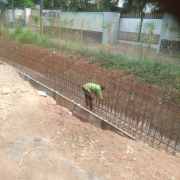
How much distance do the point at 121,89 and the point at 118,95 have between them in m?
0.20

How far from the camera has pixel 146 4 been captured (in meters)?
2.67

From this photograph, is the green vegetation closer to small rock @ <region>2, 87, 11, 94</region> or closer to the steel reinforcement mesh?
the steel reinforcement mesh

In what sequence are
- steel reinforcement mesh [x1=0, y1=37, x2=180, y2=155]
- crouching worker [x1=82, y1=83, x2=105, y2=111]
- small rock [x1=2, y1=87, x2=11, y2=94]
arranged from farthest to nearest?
1. crouching worker [x1=82, y1=83, x2=105, y2=111]
2. small rock [x1=2, y1=87, x2=11, y2=94]
3. steel reinforcement mesh [x1=0, y1=37, x2=180, y2=155]

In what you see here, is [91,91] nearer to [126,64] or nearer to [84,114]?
[84,114]

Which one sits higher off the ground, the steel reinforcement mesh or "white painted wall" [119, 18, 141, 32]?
"white painted wall" [119, 18, 141, 32]

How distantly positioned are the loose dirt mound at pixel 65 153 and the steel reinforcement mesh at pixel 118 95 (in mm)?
878

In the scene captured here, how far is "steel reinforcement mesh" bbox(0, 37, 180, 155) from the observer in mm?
3740

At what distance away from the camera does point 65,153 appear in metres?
2.55

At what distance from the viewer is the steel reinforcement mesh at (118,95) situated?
3740mm

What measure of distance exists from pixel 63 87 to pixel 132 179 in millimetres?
3846

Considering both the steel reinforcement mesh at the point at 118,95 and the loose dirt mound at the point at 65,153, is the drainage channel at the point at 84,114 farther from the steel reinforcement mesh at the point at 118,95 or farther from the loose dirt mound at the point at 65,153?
the loose dirt mound at the point at 65,153

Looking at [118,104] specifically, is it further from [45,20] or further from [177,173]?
[45,20]

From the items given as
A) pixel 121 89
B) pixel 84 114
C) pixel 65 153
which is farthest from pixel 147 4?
pixel 84 114

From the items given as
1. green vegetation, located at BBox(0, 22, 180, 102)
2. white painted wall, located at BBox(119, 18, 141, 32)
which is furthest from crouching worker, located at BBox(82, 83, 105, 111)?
white painted wall, located at BBox(119, 18, 141, 32)
